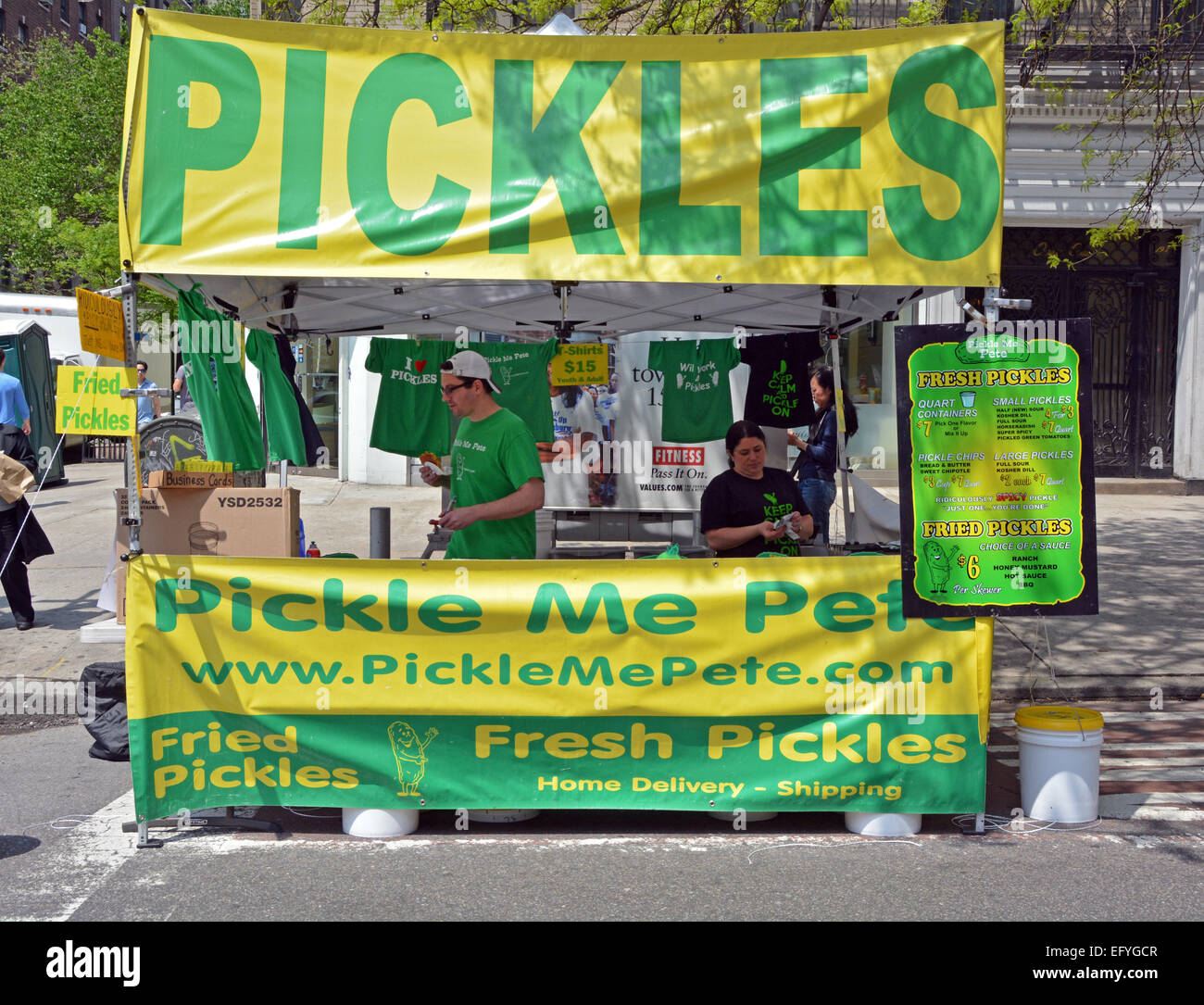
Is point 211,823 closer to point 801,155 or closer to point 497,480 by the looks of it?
point 497,480

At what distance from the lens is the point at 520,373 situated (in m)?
9.84

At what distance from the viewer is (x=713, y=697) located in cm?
518

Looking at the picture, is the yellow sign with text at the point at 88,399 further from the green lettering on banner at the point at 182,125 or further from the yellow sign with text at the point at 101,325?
the green lettering on banner at the point at 182,125

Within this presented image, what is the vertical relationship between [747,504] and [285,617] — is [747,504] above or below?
above

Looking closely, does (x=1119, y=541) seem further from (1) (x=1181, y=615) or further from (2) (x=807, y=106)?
(2) (x=807, y=106)

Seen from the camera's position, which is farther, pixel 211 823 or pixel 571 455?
pixel 571 455

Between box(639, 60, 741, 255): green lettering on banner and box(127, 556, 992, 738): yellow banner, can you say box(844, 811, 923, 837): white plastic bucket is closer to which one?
box(127, 556, 992, 738): yellow banner

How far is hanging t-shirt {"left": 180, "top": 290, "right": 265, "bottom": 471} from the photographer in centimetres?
685

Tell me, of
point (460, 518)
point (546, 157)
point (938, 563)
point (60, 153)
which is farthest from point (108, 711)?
point (60, 153)

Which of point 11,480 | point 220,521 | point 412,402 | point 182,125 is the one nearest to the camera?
point 182,125

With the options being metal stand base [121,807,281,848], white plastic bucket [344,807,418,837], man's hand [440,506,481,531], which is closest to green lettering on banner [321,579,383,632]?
man's hand [440,506,481,531]

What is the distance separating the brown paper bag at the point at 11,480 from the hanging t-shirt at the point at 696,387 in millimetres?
5326

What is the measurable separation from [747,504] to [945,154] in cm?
Result: 212

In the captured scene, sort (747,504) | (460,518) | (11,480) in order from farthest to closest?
(11,480) → (747,504) → (460,518)
